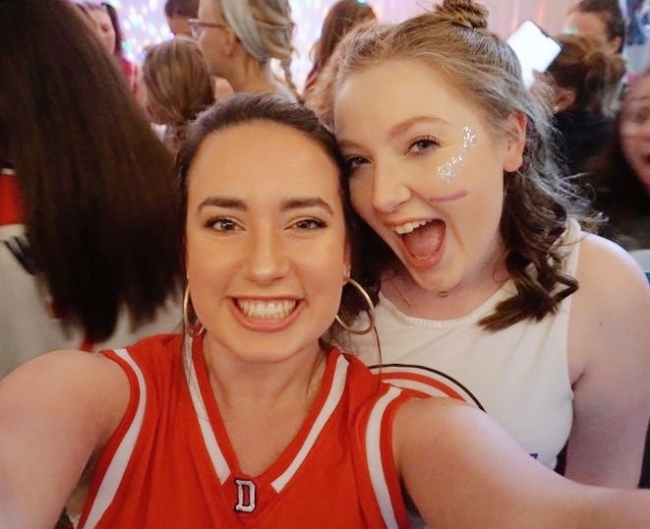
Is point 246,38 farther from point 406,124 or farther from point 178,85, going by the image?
point 406,124

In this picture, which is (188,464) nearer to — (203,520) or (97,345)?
(203,520)

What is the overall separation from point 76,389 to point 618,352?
829 millimetres

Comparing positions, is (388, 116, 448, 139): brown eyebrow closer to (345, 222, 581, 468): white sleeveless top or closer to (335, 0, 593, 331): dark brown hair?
(335, 0, 593, 331): dark brown hair

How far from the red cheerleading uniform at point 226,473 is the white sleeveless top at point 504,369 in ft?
0.58

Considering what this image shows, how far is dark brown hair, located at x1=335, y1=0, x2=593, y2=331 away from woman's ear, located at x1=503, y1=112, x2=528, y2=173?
0.04ft

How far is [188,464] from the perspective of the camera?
0.94 metres

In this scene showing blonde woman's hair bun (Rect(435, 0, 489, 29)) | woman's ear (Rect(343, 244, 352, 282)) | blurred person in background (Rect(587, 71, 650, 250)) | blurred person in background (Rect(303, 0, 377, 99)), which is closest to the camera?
woman's ear (Rect(343, 244, 352, 282))

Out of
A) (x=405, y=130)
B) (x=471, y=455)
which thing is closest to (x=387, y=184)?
(x=405, y=130)

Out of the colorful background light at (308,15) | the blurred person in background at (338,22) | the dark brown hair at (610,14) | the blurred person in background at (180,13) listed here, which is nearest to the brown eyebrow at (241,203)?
the blurred person in background at (338,22)

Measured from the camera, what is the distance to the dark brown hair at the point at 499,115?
1112mm

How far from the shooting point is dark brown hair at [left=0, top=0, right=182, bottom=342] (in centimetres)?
113

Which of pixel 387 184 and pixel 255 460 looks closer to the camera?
pixel 255 460

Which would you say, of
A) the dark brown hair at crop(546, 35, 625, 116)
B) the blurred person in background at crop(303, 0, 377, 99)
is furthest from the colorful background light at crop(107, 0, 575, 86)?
the dark brown hair at crop(546, 35, 625, 116)

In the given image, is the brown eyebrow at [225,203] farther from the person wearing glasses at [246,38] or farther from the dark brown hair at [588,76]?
the dark brown hair at [588,76]
